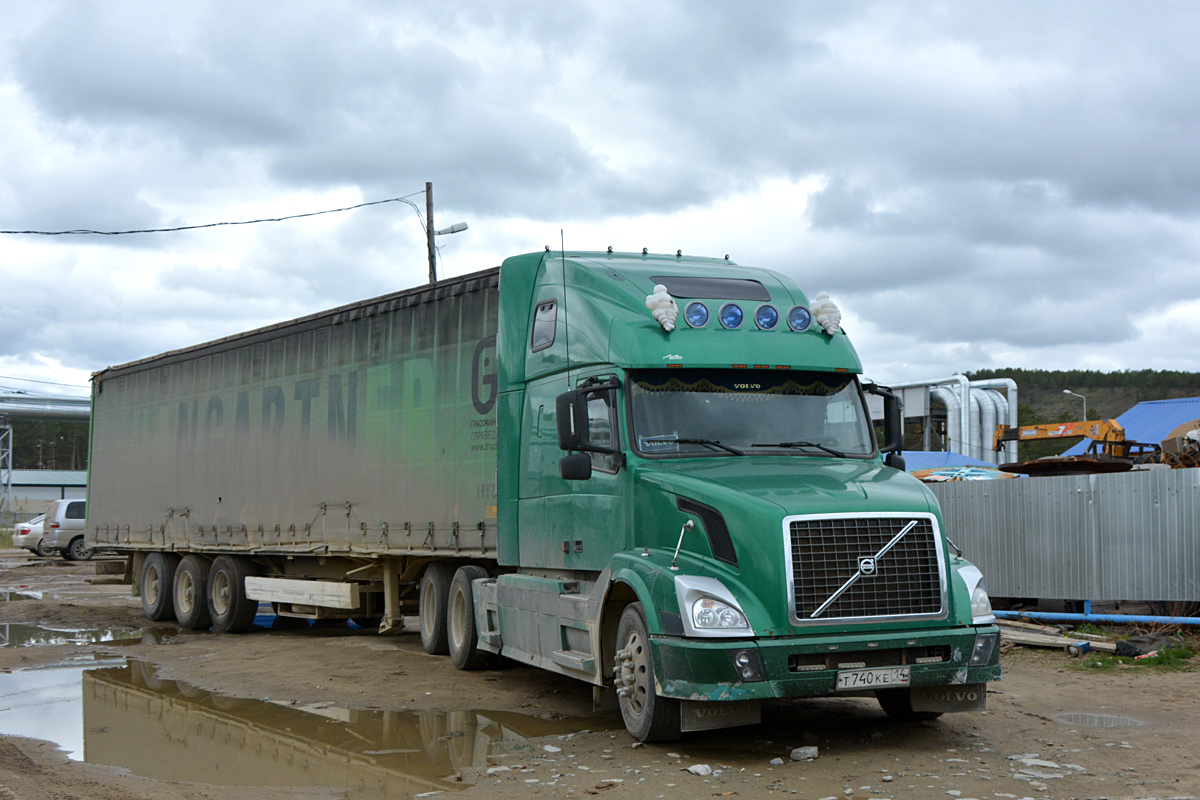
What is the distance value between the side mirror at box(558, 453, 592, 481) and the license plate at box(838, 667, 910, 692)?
2.33 meters

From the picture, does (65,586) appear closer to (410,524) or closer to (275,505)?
(275,505)

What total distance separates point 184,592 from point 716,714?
1290cm

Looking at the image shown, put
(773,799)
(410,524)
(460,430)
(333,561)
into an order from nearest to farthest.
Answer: (773,799) → (460,430) → (410,524) → (333,561)

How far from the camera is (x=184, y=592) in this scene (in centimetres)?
1830

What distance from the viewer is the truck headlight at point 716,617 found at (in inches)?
292

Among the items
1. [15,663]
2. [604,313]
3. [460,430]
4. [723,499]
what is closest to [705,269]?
[604,313]

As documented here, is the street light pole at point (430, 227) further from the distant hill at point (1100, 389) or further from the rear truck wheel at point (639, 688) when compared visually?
the distant hill at point (1100, 389)

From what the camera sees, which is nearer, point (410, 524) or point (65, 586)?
point (410, 524)

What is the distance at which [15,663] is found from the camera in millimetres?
13680

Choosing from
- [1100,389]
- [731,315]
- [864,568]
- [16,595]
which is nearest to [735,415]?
[731,315]

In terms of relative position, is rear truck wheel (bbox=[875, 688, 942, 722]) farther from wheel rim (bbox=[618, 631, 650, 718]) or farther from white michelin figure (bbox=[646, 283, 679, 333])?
white michelin figure (bbox=[646, 283, 679, 333])

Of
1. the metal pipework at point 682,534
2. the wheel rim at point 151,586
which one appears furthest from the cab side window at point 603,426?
the wheel rim at point 151,586

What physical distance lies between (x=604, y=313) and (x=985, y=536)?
8219mm

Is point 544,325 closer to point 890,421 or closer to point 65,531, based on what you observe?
point 890,421
